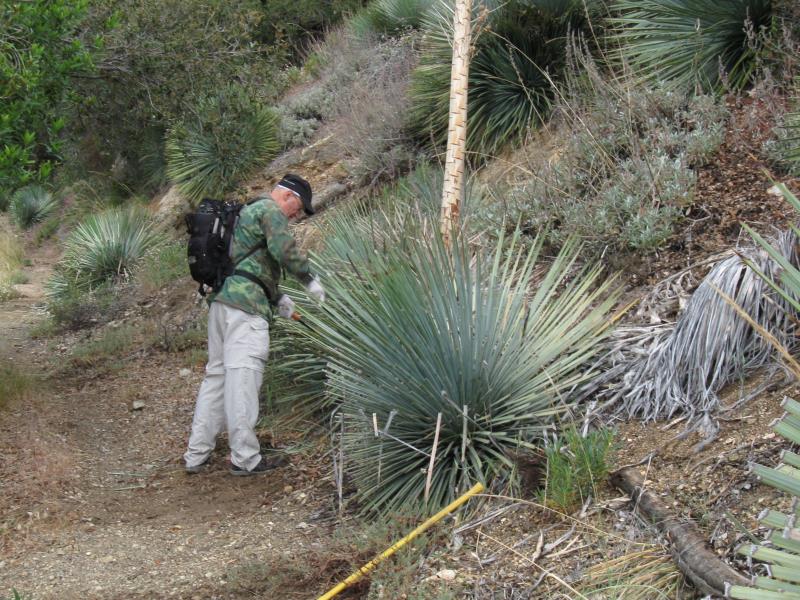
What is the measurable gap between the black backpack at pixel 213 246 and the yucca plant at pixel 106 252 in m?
7.72

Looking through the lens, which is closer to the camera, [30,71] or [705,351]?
[705,351]

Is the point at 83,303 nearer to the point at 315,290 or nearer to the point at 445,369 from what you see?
the point at 315,290

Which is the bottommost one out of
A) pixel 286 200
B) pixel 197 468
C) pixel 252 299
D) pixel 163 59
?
pixel 197 468

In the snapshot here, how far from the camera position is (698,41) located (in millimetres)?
7938

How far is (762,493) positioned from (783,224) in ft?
7.75

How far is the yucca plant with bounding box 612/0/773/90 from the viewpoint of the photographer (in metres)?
7.90

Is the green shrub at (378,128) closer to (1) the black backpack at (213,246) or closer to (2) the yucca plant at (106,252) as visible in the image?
(2) the yucca plant at (106,252)

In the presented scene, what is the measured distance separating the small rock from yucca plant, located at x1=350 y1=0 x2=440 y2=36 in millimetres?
10522

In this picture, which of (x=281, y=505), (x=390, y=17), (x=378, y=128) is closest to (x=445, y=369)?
(x=281, y=505)

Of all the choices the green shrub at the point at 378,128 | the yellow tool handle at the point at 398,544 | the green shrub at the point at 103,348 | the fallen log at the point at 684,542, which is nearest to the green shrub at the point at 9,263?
the green shrub at the point at 103,348

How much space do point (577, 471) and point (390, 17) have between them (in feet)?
37.6

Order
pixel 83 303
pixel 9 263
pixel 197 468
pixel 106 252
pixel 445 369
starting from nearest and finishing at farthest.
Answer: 1. pixel 445 369
2. pixel 197 468
3. pixel 83 303
4. pixel 106 252
5. pixel 9 263

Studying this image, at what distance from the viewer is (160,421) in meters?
7.41

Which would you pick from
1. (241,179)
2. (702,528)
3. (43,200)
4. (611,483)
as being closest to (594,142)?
(611,483)
